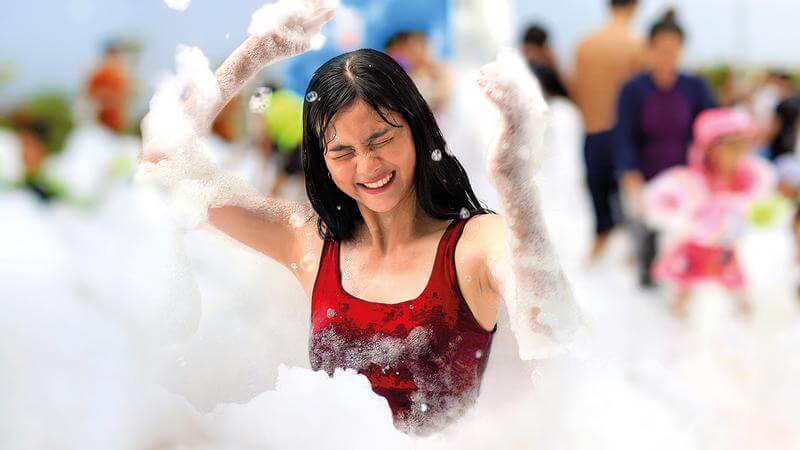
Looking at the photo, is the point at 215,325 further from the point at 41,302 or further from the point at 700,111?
the point at 700,111

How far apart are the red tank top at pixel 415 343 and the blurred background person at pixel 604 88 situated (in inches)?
118

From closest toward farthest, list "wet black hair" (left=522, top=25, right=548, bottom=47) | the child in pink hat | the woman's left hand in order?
the woman's left hand
the child in pink hat
"wet black hair" (left=522, top=25, right=548, bottom=47)

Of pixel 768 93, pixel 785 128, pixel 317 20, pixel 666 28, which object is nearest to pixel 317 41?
pixel 317 20

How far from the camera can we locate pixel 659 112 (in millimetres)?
A: 3605

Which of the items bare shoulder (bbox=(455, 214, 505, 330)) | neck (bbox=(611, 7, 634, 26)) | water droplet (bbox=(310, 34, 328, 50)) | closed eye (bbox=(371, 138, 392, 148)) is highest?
water droplet (bbox=(310, 34, 328, 50))

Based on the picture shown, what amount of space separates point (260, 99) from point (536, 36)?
3.43 metres

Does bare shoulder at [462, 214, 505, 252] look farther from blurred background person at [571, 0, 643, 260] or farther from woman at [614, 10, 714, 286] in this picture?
blurred background person at [571, 0, 643, 260]

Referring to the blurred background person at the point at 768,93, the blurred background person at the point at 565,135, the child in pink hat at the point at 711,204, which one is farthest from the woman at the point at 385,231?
the blurred background person at the point at 768,93

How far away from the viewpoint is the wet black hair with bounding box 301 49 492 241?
1011mm

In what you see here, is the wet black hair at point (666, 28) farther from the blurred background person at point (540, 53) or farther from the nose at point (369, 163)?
the nose at point (369, 163)

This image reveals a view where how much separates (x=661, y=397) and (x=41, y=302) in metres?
1.83

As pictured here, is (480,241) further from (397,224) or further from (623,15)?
(623,15)

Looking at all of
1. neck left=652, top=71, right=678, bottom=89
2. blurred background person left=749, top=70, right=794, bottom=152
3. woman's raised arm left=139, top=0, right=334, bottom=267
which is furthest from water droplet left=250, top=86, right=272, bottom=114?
blurred background person left=749, top=70, right=794, bottom=152

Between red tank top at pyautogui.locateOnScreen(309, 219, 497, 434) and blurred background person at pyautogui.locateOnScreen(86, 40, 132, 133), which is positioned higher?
red tank top at pyautogui.locateOnScreen(309, 219, 497, 434)
